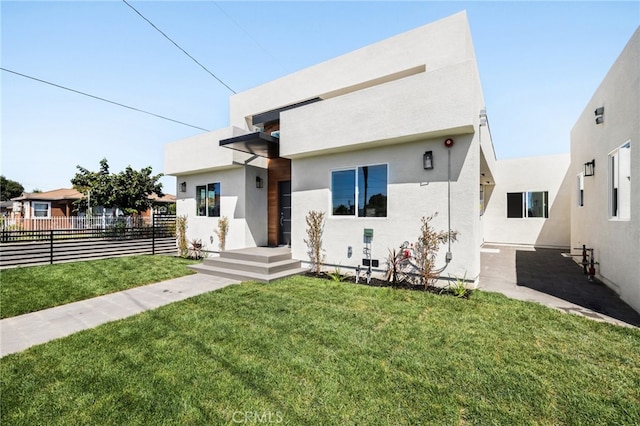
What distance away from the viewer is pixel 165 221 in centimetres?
1478

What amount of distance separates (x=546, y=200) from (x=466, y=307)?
12.6 m

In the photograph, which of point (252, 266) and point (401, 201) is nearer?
point (401, 201)

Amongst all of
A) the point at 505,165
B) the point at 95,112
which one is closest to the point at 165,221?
the point at 95,112

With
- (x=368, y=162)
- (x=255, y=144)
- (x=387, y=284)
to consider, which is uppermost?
(x=255, y=144)

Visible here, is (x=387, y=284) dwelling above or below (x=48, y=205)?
below

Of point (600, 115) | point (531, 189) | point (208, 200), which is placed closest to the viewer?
point (600, 115)

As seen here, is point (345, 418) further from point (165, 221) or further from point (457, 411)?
point (165, 221)

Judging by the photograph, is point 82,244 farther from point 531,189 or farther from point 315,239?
point 531,189

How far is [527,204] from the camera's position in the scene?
13.9 metres

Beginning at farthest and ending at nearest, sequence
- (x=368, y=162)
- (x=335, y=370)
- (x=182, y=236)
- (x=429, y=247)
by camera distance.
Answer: (x=182, y=236) < (x=368, y=162) < (x=429, y=247) < (x=335, y=370)

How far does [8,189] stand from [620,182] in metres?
87.7

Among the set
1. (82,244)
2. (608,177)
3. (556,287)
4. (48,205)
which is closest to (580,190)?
(608,177)

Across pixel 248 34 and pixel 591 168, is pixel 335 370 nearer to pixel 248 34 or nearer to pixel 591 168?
pixel 591 168

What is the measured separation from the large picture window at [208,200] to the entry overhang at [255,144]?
2734mm
